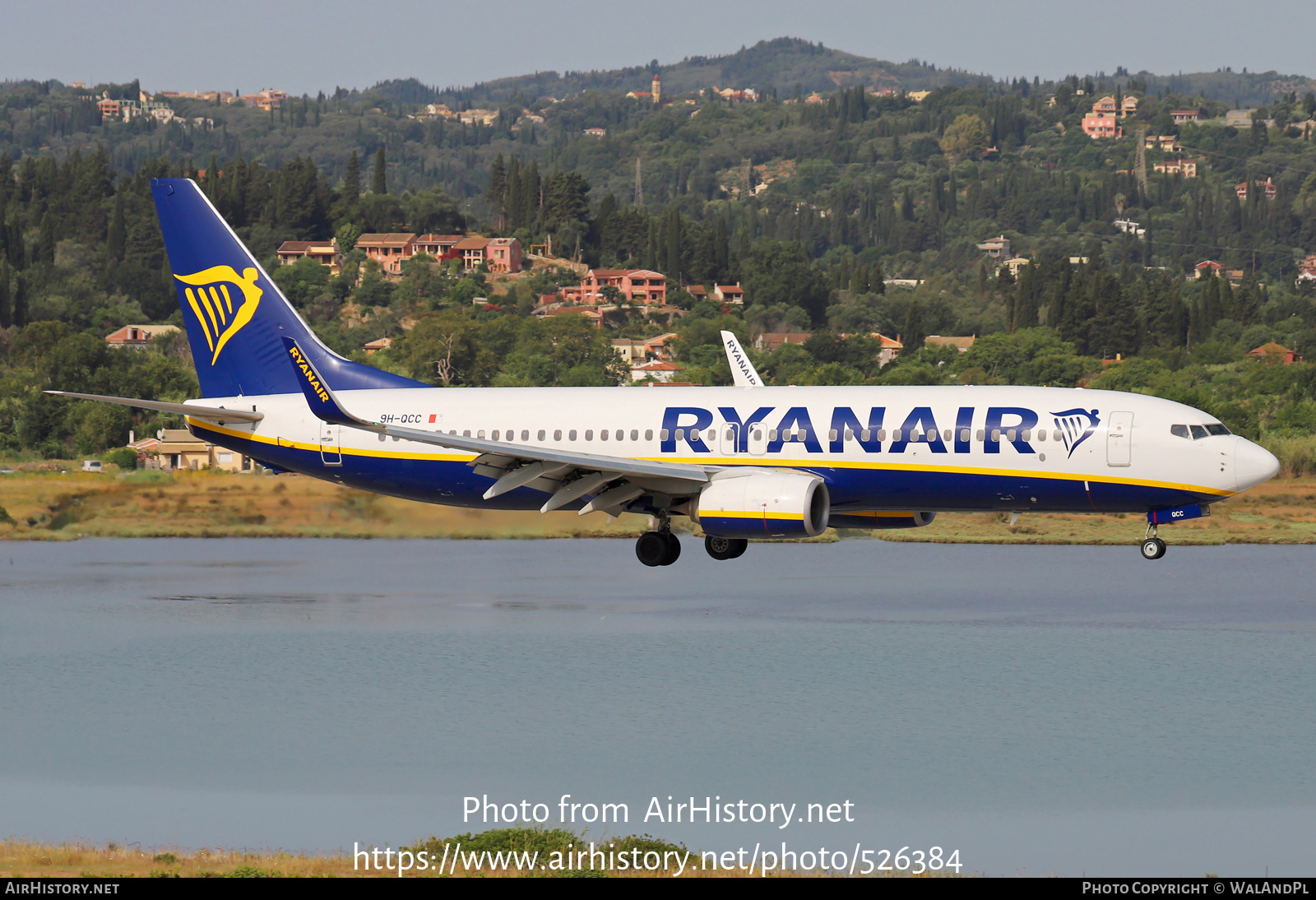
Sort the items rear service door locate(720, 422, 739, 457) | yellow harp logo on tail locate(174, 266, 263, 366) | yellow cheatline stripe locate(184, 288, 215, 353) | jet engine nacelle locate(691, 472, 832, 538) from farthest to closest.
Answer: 1. yellow cheatline stripe locate(184, 288, 215, 353)
2. yellow harp logo on tail locate(174, 266, 263, 366)
3. rear service door locate(720, 422, 739, 457)
4. jet engine nacelle locate(691, 472, 832, 538)

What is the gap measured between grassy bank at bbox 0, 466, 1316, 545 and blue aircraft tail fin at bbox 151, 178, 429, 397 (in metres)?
31.4

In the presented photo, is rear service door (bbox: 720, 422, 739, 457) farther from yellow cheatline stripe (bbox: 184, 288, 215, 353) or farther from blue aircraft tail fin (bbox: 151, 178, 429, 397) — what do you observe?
yellow cheatline stripe (bbox: 184, 288, 215, 353)

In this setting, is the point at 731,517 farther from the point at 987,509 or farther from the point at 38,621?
the point at 38,621

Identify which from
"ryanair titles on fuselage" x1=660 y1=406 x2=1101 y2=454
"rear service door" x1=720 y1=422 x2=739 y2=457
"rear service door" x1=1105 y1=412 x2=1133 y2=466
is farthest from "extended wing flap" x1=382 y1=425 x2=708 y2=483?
"rear service door" x1=1105 y1=412 x2=1133 y2=466

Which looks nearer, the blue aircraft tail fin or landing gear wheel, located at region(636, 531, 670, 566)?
landing gear wheel, located at region(636, 531, 670, 566)

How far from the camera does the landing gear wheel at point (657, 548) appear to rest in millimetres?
45156

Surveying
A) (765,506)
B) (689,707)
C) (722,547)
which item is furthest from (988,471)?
(689,707)

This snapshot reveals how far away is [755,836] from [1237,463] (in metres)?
15.4

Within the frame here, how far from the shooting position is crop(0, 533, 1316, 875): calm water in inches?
1628

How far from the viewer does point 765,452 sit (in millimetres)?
43719

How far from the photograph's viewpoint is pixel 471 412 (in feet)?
157

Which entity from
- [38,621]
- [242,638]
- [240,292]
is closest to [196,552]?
[38,621]

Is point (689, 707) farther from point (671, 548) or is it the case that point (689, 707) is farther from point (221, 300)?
point (221, 300)
